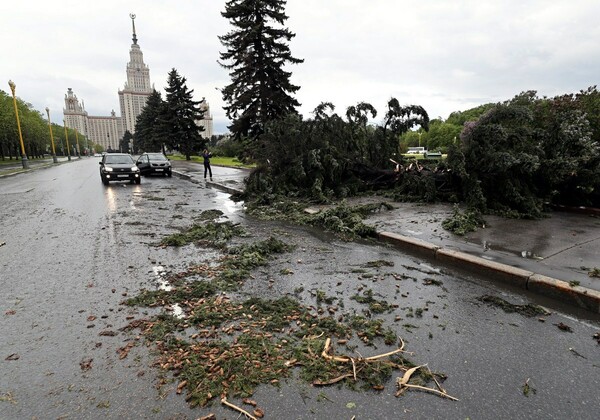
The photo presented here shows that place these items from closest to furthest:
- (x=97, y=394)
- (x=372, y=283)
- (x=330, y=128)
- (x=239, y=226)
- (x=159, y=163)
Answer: (x=97, y=394), (x=372, y=283), (x=239, y=226), (x=330, y=128), (x=159, y=163)

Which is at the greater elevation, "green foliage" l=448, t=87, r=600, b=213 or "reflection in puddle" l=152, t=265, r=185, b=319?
"green foliage" l=448, t=87, r=600, b=213

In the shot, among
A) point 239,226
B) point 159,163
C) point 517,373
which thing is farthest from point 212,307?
point 159,163

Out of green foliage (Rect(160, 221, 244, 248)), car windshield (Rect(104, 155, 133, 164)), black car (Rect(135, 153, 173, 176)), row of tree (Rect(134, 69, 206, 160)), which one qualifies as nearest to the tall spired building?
row of tree (Rect(134, 69, 206, 160))

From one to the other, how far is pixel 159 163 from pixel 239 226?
64.1 ft

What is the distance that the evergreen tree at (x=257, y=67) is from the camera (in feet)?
84.8

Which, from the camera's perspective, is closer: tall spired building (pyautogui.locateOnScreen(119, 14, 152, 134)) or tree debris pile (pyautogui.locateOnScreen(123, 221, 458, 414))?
tree debris pile (pyautogui.locateOnScreen(123, 221, 458, 414))

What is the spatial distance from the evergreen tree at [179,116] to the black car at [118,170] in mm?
29639

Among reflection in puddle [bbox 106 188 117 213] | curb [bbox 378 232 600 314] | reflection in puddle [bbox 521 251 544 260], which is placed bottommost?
reflection in puddle [bbox 106 188 117 213]

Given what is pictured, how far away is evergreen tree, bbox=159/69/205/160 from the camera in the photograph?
4872 cm

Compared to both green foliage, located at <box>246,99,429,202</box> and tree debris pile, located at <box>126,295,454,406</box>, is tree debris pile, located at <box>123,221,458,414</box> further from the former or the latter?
green foliage, located at <box>246,99,429,202</box>

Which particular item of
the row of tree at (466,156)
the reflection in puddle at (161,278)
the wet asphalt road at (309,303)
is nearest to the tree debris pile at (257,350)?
the wet asphalt road at (309,303)

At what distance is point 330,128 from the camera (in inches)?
507

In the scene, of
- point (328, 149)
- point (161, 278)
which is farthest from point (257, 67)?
point (161, 278)

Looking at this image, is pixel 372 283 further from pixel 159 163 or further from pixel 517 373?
pixel 159 163
